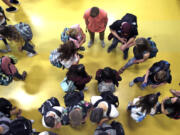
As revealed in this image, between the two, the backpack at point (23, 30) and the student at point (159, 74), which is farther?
the backpack at point (23, 30)

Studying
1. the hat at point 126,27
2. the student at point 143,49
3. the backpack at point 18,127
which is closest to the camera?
the backpack at point 18,127

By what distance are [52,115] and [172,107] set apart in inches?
76.5

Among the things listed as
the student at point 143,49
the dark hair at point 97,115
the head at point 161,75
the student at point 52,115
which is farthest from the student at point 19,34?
the head at point 161,75

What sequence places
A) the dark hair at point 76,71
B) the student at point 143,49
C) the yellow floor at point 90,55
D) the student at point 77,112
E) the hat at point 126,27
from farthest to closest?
the yellow floor at point 90,55 < the hat at point 126,27 < the student at point 143,49 < the dark hair at point 76,71 < the student at point 77,112

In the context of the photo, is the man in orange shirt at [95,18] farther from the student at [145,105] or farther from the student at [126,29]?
the student at [145,105]

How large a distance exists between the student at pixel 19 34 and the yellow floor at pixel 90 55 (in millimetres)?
333

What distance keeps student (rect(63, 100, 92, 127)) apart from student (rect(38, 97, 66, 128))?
12 centimetres

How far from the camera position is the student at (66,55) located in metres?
2.49

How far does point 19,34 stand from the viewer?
2.88 meters

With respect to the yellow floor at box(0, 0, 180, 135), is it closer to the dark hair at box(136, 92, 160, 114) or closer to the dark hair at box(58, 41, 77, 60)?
the dark hair at box(136, 92, 160, 114)

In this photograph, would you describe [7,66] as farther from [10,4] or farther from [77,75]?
[10,4]

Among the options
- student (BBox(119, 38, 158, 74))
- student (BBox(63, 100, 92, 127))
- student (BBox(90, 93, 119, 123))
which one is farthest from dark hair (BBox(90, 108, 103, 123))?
student (BBox(119, 38, 158, 74))

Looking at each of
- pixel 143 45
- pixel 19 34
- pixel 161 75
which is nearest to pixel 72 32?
pixel 19 34

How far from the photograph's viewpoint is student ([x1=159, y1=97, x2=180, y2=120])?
2272mm
